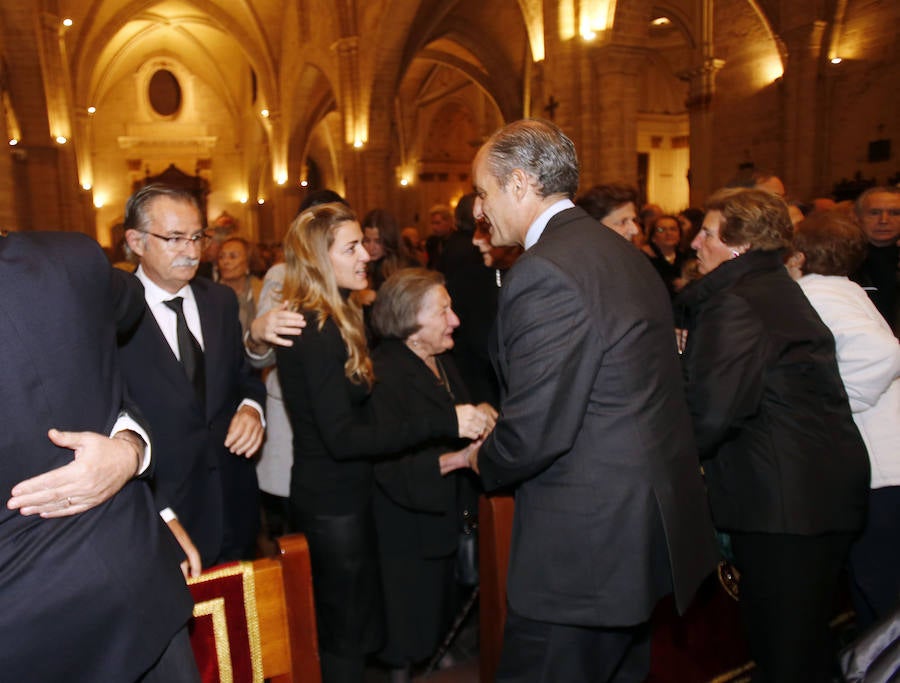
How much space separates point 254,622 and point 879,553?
2.59 m

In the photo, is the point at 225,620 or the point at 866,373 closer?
the point at 225,620

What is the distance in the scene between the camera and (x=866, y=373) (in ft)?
8.56

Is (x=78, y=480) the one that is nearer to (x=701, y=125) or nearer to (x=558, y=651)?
(x=558, y=651)

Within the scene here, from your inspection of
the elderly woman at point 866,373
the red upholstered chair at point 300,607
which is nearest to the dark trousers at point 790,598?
the elderly woman at point 866,373

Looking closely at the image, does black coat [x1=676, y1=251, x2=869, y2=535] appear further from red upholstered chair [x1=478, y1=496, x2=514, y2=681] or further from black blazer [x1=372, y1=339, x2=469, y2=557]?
black blazer [x1=372, y1=339, x2=469, y2=557]

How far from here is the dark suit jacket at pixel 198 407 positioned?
2.27 metres

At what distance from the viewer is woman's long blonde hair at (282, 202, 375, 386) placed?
2.47 meters

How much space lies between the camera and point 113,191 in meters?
27.1

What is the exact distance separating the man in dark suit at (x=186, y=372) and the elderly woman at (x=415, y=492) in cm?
56

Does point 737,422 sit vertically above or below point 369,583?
above

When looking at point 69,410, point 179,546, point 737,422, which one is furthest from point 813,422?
point 69,410

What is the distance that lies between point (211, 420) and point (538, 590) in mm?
1376

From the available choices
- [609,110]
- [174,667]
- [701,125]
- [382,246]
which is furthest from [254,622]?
[701,125]

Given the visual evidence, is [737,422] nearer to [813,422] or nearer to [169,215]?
[813,422]
